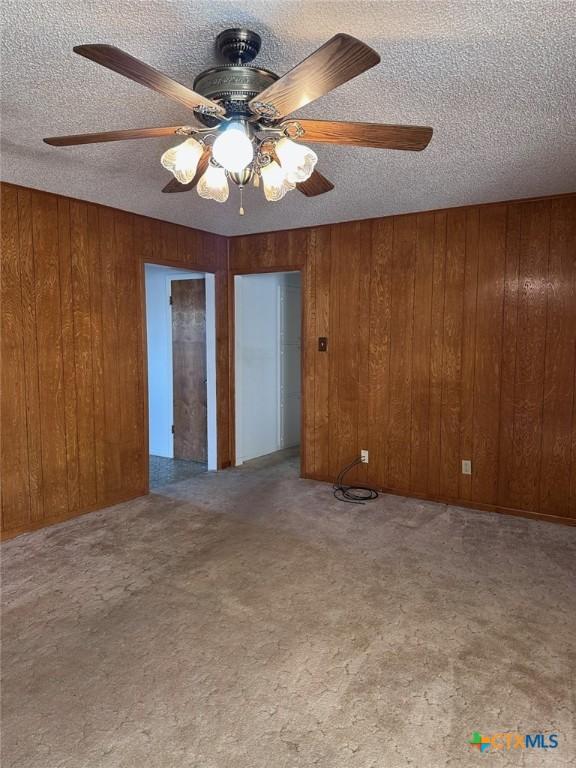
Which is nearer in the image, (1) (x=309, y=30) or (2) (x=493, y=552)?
(1) (x=309, y=30)

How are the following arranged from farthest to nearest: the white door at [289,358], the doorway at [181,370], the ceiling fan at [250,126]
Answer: the white door at [289,358] → the doorway at [181,370] → the ceiling fan at [250,126]

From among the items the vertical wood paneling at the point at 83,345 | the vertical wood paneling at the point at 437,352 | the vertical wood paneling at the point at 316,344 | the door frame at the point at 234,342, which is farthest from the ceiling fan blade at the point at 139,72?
the door frame at the point at 234,342

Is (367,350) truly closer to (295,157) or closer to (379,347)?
(379,347)

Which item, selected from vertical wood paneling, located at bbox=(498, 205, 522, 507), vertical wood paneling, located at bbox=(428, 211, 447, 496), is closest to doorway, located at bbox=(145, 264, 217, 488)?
vertical wood paneling, located at bbox=(428, 211, 447, 496)

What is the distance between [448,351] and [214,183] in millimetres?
2677

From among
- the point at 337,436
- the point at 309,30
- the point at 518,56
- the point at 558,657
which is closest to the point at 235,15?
the point at 309,30

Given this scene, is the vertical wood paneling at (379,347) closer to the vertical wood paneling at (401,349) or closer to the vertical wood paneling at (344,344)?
the vertical wood paneling at (401,349)

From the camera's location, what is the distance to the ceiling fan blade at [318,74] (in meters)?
1.25

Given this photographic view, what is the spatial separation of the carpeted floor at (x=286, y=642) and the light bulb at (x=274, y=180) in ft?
6.48

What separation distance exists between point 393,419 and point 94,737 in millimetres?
3210

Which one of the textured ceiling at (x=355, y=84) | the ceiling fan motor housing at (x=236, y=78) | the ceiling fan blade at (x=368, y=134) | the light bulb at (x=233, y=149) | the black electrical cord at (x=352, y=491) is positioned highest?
the textured ceiling at (x=355, y=84)

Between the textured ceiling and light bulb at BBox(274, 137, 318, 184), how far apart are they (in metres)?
0.35

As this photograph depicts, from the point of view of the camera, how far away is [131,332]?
4203mm

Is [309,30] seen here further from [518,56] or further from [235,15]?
[518,56]
